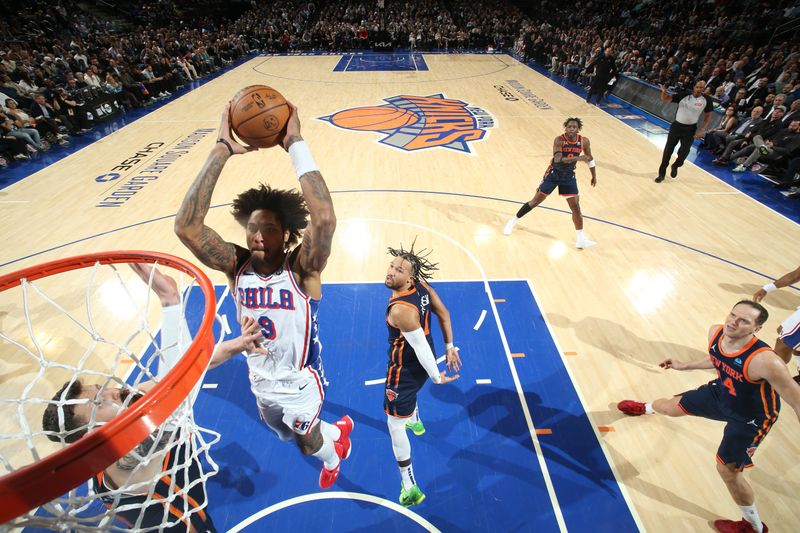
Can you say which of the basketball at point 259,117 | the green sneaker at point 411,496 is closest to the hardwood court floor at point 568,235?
the green sneaker at point 411,496

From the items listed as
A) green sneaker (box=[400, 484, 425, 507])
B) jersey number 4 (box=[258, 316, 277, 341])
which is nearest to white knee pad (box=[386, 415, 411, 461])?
green sneaker (box=[400, 484, 425, 507])

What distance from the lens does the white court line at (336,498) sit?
309 cm

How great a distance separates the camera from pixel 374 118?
1191cm

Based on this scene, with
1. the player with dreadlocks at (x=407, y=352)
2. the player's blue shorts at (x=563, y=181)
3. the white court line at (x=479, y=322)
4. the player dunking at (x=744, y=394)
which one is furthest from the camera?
the player's blue shorts at (x=563, y=181)

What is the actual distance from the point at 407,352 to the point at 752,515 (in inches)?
104

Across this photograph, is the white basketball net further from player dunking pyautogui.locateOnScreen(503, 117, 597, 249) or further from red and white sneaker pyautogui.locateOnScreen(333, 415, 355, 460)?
player dunking pyautogui.locateOnScreen(503, 117, 597, 249)

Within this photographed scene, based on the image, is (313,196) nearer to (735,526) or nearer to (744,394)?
(744,394)

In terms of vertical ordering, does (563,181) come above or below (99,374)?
below

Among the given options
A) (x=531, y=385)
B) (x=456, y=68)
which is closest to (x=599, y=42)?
(x=456, y=68)

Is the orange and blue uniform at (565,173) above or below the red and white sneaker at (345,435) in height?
above

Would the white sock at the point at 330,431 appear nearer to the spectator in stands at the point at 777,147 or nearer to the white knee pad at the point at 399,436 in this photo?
the white knee pad at the point at 399,436

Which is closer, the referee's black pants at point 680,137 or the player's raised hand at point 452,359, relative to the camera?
the player's raised hand at point 452,359

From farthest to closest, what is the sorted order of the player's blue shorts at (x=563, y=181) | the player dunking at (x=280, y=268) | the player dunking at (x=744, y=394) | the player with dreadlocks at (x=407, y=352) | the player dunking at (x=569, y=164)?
the player's blue shorts at (x=563, y=181)
the player dunking at (x=569, y=164)
the player with dreadlocks at (x=407, y=352)
the player dunking at (x=744, y=394)
the player dunking at (x=280, y=268)

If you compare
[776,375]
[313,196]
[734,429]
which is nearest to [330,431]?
[313,196]
